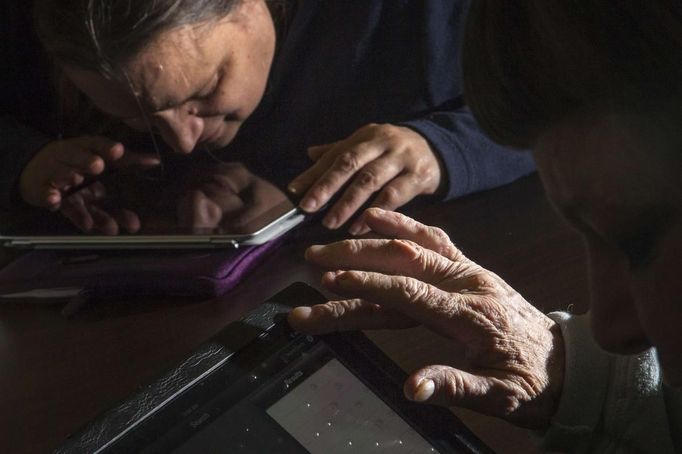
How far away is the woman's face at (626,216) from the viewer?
380mm

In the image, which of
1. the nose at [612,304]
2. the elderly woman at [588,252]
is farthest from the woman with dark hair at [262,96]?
the nose at [612,304]

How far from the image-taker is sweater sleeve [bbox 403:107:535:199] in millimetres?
986

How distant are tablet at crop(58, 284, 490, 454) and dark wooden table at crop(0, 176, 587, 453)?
9 cm

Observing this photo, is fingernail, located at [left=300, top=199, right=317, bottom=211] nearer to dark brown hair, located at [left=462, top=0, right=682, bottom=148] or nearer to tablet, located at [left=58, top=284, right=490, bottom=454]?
tablet, located at [left=58, top=284, right=490, bottom=454]

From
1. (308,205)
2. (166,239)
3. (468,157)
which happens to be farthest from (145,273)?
(468,157)

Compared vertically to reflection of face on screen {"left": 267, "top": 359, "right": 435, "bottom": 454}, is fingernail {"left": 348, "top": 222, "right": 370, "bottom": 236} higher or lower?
lower

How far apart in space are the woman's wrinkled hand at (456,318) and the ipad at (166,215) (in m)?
0.13

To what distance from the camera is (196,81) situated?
97 cm

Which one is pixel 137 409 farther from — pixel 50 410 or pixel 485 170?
pixel 485 170

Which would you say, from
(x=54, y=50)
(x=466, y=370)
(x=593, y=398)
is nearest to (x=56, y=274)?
(x=54, y=50)

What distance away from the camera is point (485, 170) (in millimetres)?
1001

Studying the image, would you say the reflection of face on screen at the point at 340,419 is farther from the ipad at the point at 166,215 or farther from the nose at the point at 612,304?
the ipad at the point at 166,215

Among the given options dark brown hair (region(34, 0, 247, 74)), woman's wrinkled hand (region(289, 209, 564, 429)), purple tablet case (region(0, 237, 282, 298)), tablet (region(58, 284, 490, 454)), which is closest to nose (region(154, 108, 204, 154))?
dark brown hair (region(34, 0, 247, 74))

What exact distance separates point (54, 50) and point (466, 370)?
0.64 m
